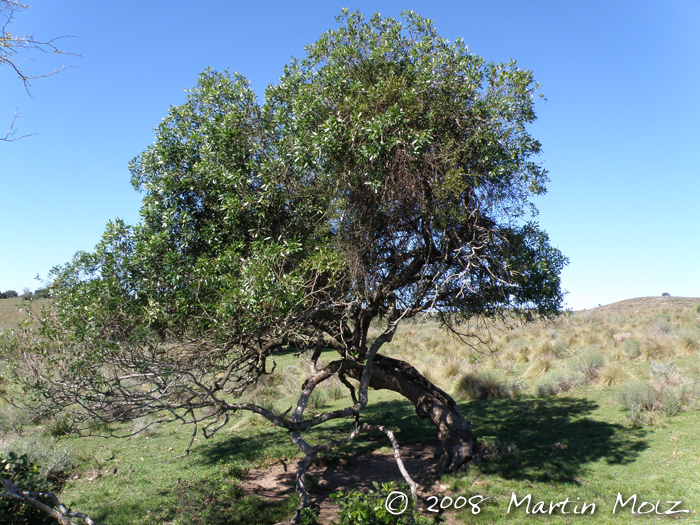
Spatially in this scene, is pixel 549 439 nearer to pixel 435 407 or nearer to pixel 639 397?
pixel 639 397

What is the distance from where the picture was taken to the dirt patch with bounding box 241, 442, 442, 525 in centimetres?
816

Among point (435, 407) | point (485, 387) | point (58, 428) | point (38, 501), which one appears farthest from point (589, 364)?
point (58, 428)

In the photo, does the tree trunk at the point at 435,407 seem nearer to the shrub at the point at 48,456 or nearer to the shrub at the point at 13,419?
the shrub at the point at 48,456

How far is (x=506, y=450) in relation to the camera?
9.25 m

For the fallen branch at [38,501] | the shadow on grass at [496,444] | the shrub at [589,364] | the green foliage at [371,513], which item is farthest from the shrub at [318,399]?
the green foliage at [371,513]

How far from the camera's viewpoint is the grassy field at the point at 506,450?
6969mm

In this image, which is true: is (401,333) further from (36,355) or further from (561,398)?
(36,355)

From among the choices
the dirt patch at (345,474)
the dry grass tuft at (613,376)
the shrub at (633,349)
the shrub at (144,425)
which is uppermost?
the shrub at (633,349)

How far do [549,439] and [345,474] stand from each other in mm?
5035

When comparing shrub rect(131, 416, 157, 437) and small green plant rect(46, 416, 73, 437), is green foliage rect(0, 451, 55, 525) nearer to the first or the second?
shrub rect(131, 416, 157, 437)

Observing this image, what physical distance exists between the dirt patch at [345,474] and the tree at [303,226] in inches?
41.2

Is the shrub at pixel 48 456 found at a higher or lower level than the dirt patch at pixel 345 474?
higher

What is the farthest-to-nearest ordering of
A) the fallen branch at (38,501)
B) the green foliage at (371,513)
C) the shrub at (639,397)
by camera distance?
1. the shrub at (639,397)
2. the green foliage at (371,513)
3. the fallen branch at (38,501)

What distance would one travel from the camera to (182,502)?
7406mm
